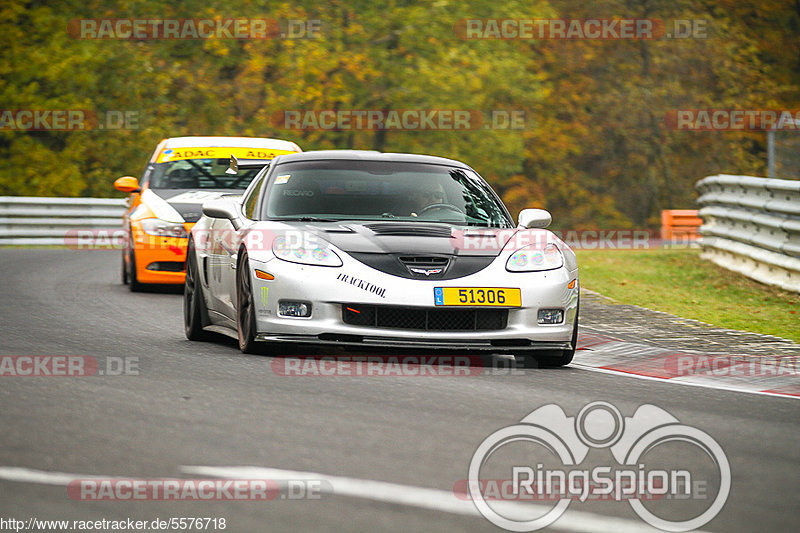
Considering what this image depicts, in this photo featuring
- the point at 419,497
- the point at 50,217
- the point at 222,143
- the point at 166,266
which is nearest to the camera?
the point at 419,497

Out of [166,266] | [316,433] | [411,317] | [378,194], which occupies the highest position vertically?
[378,194]

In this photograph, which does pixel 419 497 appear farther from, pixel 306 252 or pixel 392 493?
pixel 306 252

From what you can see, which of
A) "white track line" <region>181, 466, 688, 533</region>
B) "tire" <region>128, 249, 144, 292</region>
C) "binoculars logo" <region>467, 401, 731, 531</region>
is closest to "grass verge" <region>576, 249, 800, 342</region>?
"binoculars logo" <region>467, 401, 731, 531</region>

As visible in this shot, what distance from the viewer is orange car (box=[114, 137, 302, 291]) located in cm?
1448

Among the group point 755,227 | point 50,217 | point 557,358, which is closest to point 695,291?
point 755,227

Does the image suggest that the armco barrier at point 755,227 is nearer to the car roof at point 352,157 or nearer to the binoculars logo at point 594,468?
the car roof at point 352,157

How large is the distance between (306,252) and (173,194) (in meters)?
6.81

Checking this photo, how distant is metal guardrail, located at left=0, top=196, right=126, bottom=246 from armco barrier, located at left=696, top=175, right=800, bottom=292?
13.9 metres

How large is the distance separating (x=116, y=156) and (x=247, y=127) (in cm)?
717

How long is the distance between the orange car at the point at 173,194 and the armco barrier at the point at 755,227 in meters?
5.67

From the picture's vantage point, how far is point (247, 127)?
Result: 45.0 m

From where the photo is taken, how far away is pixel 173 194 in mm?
14969

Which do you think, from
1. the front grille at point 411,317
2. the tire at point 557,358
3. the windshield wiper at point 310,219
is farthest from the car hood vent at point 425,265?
the windshield wiper at point 310,219

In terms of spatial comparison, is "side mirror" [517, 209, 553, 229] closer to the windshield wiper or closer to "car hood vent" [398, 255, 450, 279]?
"car hood vent" [398, 255, 450, 279]
